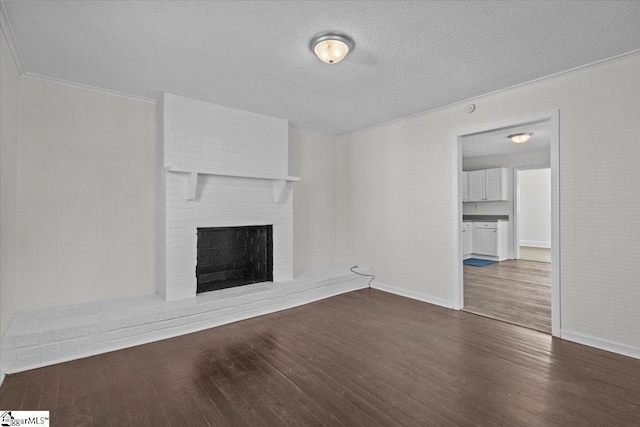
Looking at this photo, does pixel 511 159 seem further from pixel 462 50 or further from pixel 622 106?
pixel 462 50

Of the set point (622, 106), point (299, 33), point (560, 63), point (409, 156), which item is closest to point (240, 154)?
point (299, 33)

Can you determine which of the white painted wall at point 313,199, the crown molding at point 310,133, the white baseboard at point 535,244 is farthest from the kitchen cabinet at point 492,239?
the crown molding at point 310,133

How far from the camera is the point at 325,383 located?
2.25 metres

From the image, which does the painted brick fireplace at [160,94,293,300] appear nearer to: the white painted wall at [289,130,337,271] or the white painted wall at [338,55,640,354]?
the white painted wall at [289,130,337,271]

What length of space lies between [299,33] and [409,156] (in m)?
2.66

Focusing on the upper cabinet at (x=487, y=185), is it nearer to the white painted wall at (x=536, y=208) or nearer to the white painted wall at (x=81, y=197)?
the white painted wall at (x=536, y=208)

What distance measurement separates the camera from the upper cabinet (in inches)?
294

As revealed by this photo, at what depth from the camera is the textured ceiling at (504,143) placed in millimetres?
5238

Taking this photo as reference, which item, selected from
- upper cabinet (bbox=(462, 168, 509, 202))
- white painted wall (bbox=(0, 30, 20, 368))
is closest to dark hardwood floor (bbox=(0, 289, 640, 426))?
white painted wall (bbox=(0, 30, 20, 368))

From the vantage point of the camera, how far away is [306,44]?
2477mm

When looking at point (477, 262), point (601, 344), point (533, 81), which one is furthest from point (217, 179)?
point (477, 262)

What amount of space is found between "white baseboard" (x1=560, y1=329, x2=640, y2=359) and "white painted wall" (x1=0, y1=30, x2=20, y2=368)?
4.83 meters

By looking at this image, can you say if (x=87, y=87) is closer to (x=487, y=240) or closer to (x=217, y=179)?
(x=217, y=179)

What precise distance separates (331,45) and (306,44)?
0.22 metres
